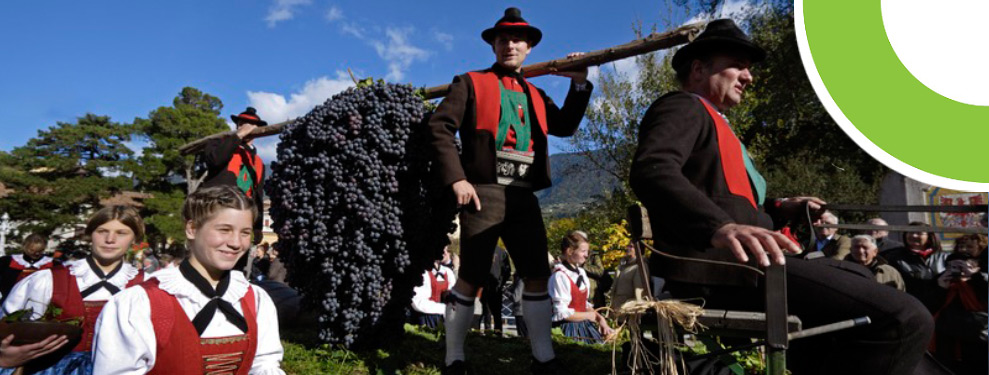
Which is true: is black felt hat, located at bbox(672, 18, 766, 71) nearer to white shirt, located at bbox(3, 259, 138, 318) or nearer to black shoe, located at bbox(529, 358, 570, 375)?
black shoe, located at bbox(529, 358, 570, 375)

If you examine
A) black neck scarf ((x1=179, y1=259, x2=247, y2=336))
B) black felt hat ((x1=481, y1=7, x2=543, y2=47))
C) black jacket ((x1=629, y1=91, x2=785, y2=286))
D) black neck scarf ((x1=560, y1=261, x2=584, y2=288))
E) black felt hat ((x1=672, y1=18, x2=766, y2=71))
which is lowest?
black neck scarf ((x1=560, y1=261, x2=584, y2=288))

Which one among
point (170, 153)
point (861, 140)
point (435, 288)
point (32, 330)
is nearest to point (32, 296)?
point (32, 330)

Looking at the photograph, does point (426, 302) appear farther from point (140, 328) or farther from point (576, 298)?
point (140, 328)

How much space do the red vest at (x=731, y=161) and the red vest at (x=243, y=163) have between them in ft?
14.1

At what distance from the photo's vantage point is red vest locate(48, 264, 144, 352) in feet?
11.5

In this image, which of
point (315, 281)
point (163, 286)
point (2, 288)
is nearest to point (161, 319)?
point (163, 286)

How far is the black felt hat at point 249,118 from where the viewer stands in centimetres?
580

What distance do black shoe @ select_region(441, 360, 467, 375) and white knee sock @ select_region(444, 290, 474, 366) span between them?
28 millimetres

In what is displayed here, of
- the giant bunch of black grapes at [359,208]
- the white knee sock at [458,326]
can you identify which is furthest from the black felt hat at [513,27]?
the white knee sock at [458,326]

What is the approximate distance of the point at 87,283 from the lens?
368 centimetres

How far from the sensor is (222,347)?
2477 millimetres

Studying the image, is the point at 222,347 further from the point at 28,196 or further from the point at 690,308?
the point at 28,196

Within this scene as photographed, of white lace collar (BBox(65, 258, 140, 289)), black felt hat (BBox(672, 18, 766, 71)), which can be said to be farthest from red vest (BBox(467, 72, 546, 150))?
white lace collar (BBox(65, 258, 140, 289))

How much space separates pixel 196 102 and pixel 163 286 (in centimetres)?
5346
